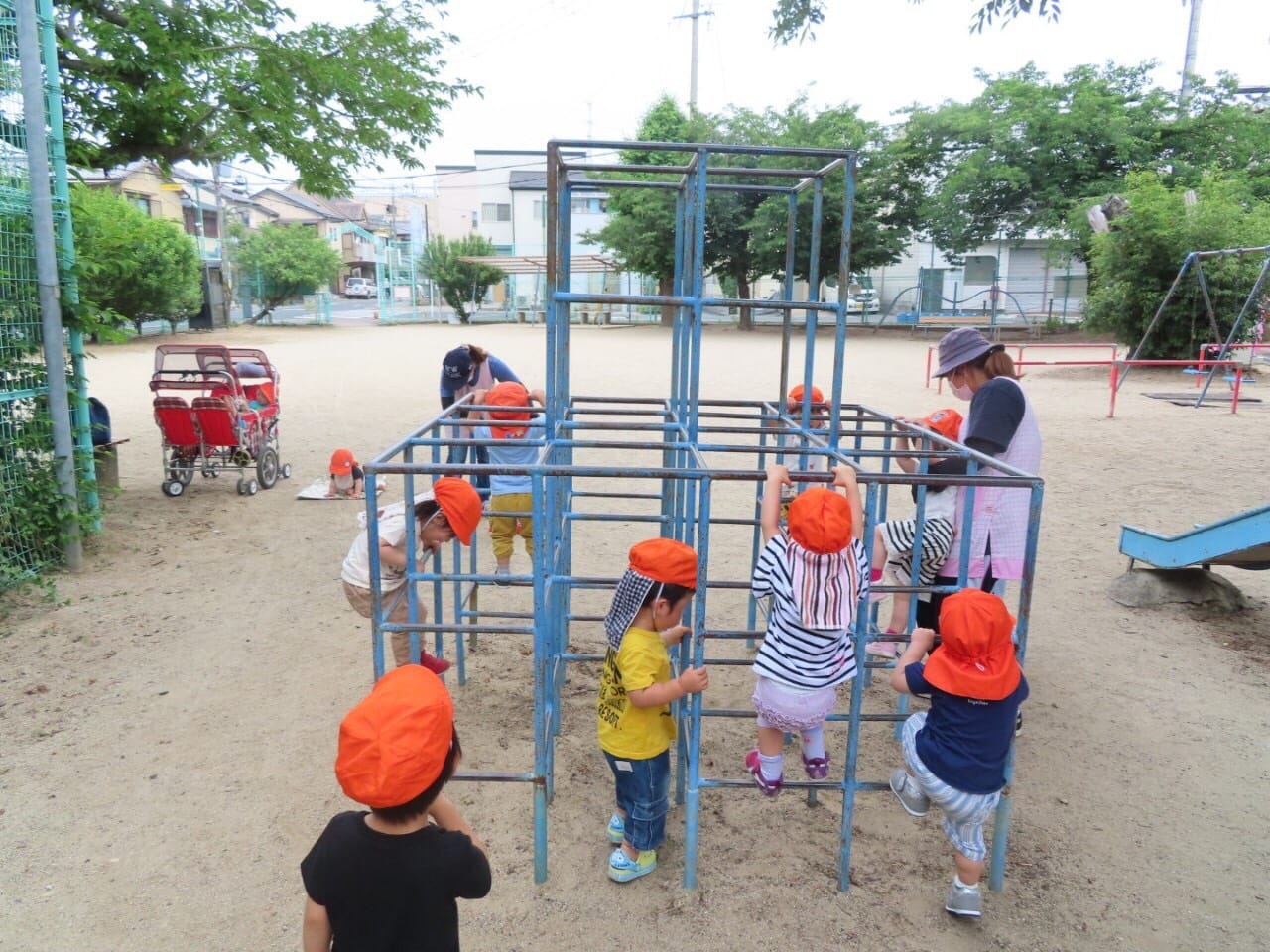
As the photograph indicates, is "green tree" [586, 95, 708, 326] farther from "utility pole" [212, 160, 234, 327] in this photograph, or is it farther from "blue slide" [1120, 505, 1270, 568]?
"blue slide" [1120, 505, 1270, 568]

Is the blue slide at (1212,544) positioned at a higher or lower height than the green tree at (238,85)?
lower

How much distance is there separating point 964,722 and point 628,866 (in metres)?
1.03

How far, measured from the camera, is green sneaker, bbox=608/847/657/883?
2600 mm

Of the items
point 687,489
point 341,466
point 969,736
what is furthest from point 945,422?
point 341,466

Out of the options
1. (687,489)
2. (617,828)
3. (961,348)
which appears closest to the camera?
(617,828)

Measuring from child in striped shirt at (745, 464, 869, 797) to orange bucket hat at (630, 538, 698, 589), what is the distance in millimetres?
224

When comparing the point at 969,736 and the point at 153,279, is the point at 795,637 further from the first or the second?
the point at 153,279

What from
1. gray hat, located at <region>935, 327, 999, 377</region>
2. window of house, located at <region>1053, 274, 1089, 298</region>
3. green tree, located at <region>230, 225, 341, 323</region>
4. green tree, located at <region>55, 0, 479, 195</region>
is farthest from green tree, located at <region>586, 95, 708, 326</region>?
gray hat, located at <region>935, 327, 999, 377</region>

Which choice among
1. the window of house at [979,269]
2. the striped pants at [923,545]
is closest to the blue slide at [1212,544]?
the striped pants at [923,545]

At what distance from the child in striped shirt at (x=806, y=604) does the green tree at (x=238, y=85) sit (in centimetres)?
565

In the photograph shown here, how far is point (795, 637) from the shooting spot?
2508 mm

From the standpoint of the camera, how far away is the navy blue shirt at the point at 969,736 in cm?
230

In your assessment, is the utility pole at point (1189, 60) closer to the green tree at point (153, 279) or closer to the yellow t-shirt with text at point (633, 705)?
the green tree at point (153, 279)

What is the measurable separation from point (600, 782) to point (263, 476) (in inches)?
219
